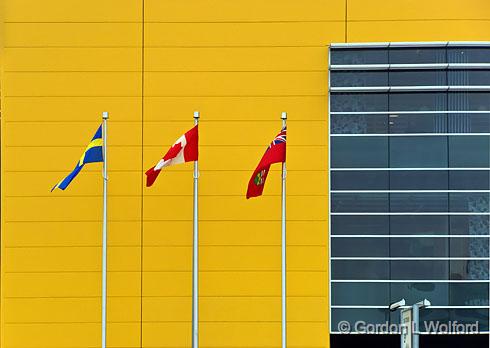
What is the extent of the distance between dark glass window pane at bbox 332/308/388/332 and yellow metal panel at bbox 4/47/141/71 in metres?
7.20

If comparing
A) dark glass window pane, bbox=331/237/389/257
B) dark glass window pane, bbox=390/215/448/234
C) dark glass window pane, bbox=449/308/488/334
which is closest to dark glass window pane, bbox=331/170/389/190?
dark glass window pane, bbox=390/215/448/234

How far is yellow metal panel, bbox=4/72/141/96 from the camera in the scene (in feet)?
74.2

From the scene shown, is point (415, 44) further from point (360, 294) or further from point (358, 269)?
point (360, 294)

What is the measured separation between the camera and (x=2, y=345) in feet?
73.2

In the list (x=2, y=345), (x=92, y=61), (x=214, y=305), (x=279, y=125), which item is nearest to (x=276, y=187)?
(x=279, y=125)

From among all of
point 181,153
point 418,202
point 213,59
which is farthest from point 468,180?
point 181,153

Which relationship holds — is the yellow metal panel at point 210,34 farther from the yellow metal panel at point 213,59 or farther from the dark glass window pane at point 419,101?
the dark glass window pane at point 419,101

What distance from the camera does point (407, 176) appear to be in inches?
880

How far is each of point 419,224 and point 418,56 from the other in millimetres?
3786

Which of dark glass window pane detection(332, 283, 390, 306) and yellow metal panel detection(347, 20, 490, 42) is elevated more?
yellow metal panel detection(347, 20, 490, 42)

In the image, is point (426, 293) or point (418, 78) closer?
point (426, 293)

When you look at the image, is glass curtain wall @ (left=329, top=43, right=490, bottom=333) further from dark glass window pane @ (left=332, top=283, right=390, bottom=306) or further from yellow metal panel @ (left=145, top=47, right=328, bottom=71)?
yellow metal panel @ (left=145, top=47, right=328, bottom=71)

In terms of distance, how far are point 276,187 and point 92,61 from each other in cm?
509

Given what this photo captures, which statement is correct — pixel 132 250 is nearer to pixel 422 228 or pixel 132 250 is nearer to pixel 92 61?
pixel 92 61
